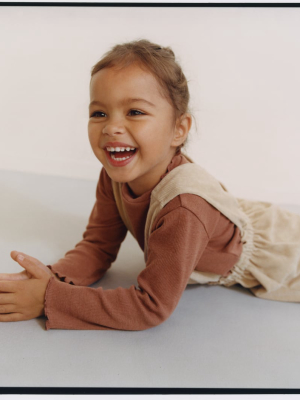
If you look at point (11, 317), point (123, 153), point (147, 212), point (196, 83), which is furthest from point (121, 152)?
point (196, 83)

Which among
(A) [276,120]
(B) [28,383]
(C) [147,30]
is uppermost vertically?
(C) [147,30]

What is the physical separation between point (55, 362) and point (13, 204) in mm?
795

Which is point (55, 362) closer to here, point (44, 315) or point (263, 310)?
point (44, 315)

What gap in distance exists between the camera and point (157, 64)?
2.96 ft

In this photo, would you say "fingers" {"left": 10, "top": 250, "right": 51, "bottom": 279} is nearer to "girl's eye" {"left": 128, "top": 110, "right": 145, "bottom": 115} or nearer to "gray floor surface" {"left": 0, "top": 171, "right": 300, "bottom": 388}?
"gray floor surface" {"left": 0, "top": 171, "right": 300, "bottom": 388}

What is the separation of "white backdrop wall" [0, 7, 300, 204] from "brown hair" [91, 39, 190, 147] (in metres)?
0.95

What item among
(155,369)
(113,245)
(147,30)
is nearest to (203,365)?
(155,369)

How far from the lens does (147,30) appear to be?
1.91 m

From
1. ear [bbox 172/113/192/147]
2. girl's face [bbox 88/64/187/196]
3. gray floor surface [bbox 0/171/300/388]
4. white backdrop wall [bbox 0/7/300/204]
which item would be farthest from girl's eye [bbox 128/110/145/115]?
white backdrop wall [bbox 0/7/300/204]

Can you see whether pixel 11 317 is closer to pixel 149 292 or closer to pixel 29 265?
pixel 29 265

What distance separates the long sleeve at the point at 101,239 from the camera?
1.08 meters

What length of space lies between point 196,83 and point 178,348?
4.21ft

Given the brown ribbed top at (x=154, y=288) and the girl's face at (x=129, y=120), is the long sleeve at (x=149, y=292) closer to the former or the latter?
the brown ribbed top at (x=154, y=288)

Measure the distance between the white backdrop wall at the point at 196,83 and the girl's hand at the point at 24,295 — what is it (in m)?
1.04
